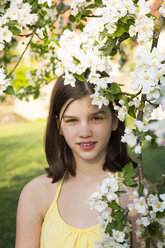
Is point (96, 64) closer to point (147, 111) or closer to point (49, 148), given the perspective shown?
point (147, 111)

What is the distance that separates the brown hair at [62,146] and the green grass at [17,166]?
2080 millimetres

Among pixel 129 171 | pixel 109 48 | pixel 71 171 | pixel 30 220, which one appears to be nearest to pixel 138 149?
pixel 129 171

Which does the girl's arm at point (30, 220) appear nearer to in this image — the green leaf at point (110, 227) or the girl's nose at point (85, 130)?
the girl's nose at point (85, 130)

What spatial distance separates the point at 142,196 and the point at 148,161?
6.35 m

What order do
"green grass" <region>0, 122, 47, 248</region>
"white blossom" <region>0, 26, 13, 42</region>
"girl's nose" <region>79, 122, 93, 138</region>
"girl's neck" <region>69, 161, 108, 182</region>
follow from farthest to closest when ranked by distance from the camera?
"green grass" <region>0, 122, 47, 248</region> < "girl's neck" <region>69, 161, 108, 182</region> < "girl's nose" <region>79, 122, 93, 138</region> < "white blossom" <region>0, 26, 13, 42</region>

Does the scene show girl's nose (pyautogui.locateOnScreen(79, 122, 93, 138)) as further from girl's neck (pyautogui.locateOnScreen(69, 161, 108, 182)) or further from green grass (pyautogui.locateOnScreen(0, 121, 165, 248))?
green grass (pyautogui.locateOnScreen(0, 121, 165, 248))

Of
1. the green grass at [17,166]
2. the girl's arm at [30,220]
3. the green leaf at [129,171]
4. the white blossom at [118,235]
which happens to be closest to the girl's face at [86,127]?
the girl's arm at [30,220]

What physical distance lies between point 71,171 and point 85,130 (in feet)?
1.37

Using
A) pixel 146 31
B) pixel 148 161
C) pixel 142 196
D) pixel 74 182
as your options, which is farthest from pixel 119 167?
pixel 148 161

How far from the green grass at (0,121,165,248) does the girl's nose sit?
2548mm

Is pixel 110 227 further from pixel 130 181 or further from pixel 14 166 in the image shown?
pixel 14 166

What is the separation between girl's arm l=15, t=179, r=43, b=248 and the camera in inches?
85.7

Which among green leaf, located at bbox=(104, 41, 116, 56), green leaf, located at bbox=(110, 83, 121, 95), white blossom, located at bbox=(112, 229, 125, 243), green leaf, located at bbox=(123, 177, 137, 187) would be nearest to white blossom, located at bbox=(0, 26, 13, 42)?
green leaf, located at bbox=(104, 41, 116, 56)

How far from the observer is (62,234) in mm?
2055
